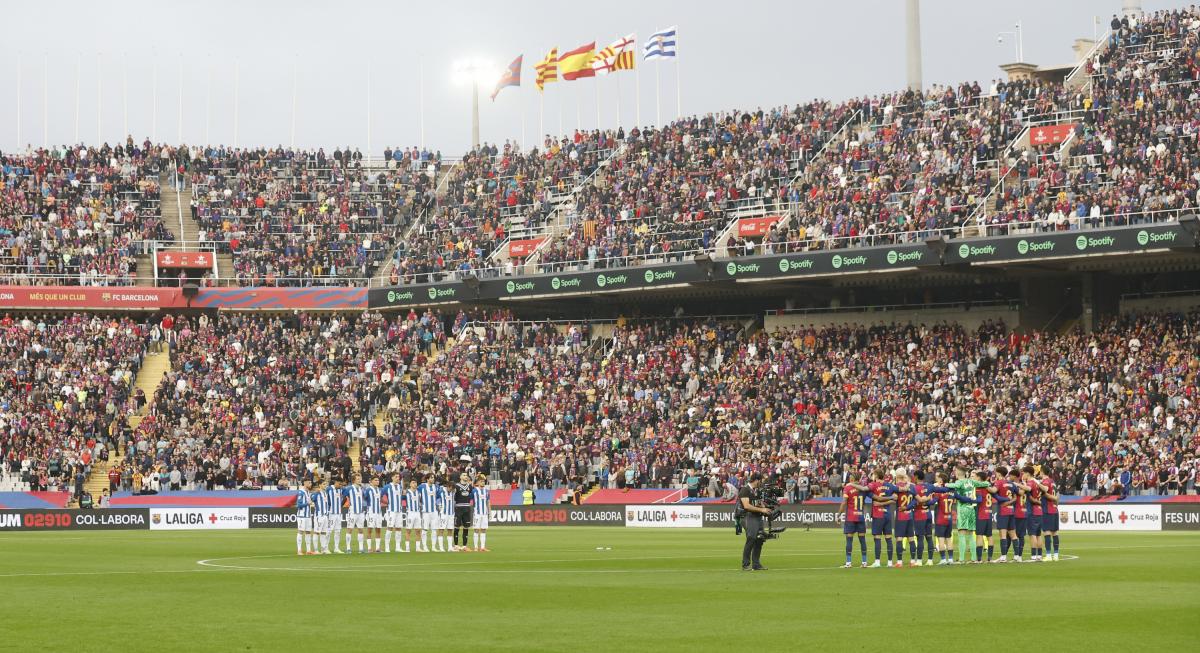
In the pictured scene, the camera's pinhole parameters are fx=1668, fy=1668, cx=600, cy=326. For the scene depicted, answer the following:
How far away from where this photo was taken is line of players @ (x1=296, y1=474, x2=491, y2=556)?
35812 mm

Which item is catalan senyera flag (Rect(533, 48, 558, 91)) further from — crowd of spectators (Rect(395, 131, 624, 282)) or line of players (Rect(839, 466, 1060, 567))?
line of players (Rect(839, 466, 1060, 567))

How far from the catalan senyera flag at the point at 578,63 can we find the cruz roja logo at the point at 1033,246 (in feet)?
93.0

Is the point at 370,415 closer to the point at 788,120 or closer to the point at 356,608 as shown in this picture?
the point at 788,120

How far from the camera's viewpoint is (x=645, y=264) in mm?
62094

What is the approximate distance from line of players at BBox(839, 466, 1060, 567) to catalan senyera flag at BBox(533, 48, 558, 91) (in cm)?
5105

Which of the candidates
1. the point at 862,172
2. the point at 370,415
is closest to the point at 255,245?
the point at 370,415

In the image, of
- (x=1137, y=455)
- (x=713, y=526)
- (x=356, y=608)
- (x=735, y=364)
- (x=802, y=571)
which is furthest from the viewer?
(x=735, y=364)

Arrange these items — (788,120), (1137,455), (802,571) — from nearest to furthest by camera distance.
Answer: (802,571), (1137,455), (788,120)

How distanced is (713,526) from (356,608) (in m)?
31.4

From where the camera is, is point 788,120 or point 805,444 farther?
point 788,120

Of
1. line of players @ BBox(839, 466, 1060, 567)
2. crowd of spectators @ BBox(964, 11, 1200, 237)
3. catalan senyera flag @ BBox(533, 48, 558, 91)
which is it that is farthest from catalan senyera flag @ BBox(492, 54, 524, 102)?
line of players @ BBox(839, 466, 1060, 567)

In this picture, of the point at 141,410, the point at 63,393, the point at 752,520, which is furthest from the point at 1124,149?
the point at 63,393

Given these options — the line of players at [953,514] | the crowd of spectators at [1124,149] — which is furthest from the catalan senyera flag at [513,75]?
the line of players at [953,514]

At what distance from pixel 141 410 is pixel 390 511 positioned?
100 feet
